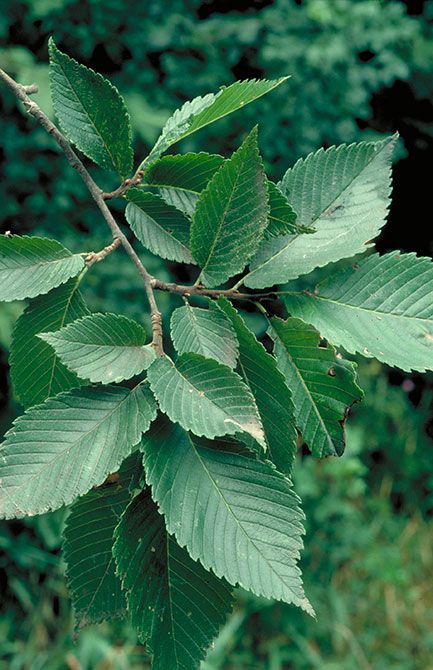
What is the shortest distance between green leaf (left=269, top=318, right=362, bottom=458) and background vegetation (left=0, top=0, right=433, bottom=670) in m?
1.78

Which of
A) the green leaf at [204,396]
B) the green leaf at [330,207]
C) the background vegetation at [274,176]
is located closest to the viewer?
the green leaf at [204,396]

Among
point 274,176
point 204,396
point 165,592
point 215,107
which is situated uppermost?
point 215,107

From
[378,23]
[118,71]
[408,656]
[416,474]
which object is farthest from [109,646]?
[378,23]

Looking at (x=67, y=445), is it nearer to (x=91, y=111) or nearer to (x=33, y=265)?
(x=33, y=265)

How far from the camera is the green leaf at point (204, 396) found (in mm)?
586

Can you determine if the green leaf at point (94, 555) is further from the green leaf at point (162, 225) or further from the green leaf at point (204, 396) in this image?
the green leaf at point (162, 225)

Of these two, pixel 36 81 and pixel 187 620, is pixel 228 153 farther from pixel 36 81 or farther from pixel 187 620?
pixel 187 620

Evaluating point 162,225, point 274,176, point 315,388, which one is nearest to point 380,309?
point 315,388

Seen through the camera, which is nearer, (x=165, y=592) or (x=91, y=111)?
(x=165, y=592)

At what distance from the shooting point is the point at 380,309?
70 cm

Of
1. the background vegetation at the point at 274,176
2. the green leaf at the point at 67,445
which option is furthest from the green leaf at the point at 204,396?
the background vegetation at the point at 274,176

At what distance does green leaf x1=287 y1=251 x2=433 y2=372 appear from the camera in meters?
0.67

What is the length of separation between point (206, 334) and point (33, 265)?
0.50 feet

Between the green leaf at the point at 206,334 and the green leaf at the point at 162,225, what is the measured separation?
9cm
